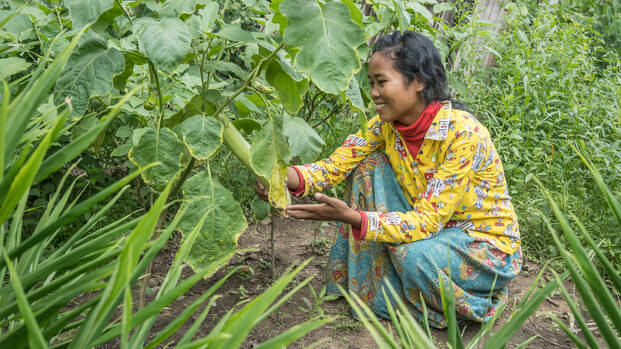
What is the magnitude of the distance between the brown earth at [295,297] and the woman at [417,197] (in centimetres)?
16

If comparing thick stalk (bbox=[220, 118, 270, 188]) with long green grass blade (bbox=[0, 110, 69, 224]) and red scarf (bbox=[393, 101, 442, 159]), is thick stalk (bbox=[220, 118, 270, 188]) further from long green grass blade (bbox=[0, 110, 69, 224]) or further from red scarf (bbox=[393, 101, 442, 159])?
long green grass blade (bbox=[0, 110, 69, 224])

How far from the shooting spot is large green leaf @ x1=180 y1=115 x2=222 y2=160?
151 cm

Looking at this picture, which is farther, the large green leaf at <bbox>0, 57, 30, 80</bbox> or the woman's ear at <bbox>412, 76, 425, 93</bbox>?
the woman's ear at <bbox>412, 76, 425, 93</bbox>

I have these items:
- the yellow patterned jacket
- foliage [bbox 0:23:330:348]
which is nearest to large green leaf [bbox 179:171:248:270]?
the yellow patterned jacket

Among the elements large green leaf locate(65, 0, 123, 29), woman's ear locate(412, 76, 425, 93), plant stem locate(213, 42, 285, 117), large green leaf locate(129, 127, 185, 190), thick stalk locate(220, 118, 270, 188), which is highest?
large green leaf locate(65, 0, 123, 29)

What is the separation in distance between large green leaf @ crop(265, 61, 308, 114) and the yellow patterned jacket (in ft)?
1.46

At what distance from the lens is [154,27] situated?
136 centimetres

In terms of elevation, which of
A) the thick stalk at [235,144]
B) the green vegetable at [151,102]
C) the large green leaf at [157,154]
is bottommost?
the thick stalk at [235,144]

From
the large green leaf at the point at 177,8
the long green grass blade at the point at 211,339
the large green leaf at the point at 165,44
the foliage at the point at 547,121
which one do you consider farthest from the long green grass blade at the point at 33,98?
the foliage at the point at 547,121

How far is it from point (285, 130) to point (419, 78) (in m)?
0.72

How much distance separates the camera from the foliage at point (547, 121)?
3125mm

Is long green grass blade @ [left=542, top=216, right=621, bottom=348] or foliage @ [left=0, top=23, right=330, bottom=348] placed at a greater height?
foliage @ [left=0, top=23, right=330, bottom=348]

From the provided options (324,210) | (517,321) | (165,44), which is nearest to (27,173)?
(517,321)

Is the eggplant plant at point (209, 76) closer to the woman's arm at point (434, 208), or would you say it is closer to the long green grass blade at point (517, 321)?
the woman's arm at point (434, 208)
